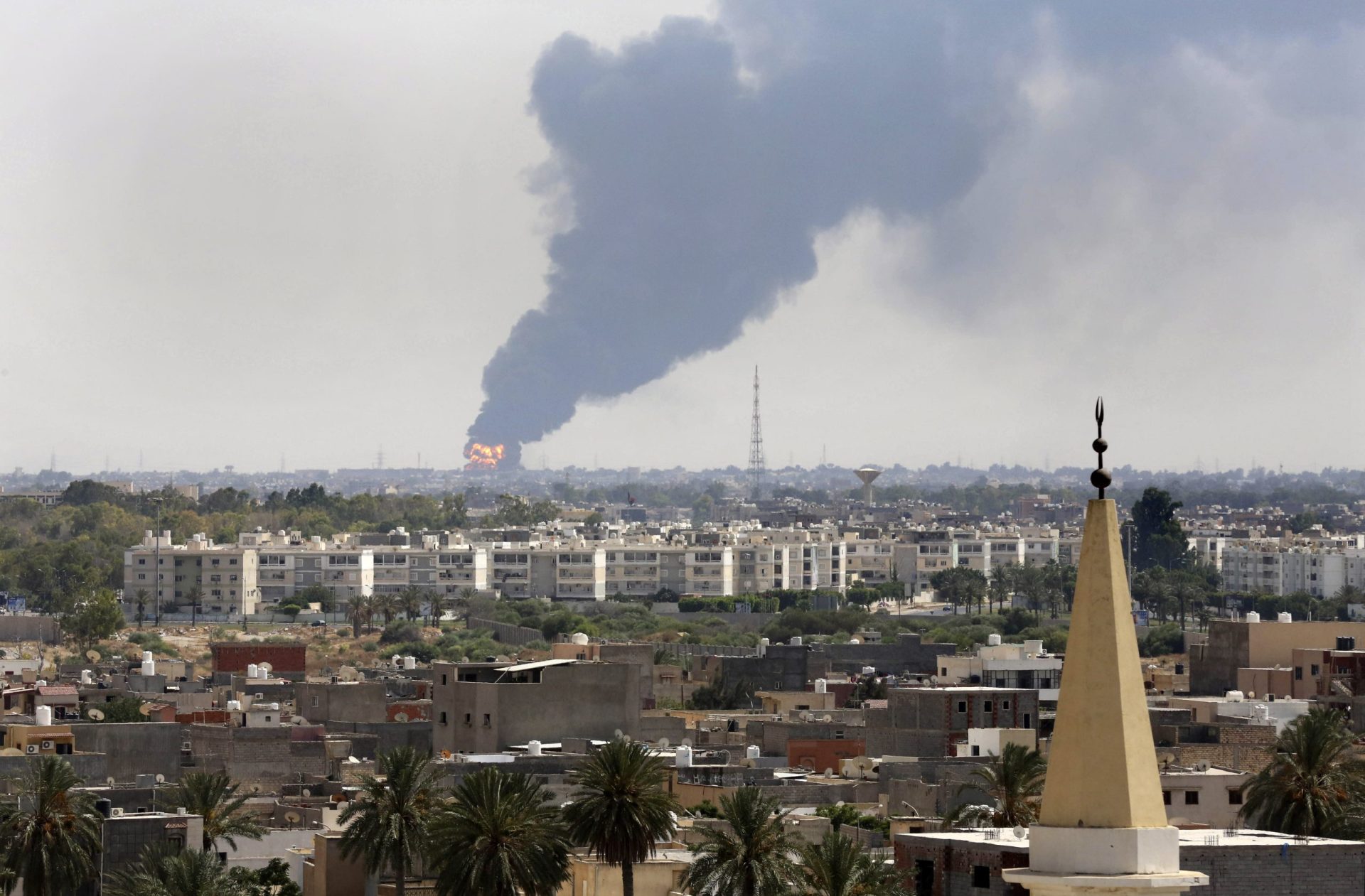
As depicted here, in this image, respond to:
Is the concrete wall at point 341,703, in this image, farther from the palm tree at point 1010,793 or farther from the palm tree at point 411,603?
the palm tree at point 411,603

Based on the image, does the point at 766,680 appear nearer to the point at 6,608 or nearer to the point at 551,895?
the point at 551,895

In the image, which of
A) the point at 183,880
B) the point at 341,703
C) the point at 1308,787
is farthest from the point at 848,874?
the point at 341,703

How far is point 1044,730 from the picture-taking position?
2005 inches

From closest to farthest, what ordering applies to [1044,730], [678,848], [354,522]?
[678,848], [1044,730], [354,522]

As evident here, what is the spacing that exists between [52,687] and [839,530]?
11647 centimetres

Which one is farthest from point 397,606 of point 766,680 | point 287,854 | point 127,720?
point 287,854

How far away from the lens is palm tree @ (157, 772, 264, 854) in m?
35.3

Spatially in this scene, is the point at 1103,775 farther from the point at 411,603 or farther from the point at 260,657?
the point at 411,603

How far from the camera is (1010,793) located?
33.4m

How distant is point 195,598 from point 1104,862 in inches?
4640

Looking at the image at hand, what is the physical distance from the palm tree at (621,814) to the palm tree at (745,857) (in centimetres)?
95

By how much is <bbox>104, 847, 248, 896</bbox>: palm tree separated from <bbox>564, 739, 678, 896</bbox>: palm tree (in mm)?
3489

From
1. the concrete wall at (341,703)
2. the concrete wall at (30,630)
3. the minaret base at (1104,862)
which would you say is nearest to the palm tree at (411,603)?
the concrete wall at (30,630)

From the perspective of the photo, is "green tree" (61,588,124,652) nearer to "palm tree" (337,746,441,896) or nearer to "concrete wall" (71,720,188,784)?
"concrete wall" (71,720,188,784)
